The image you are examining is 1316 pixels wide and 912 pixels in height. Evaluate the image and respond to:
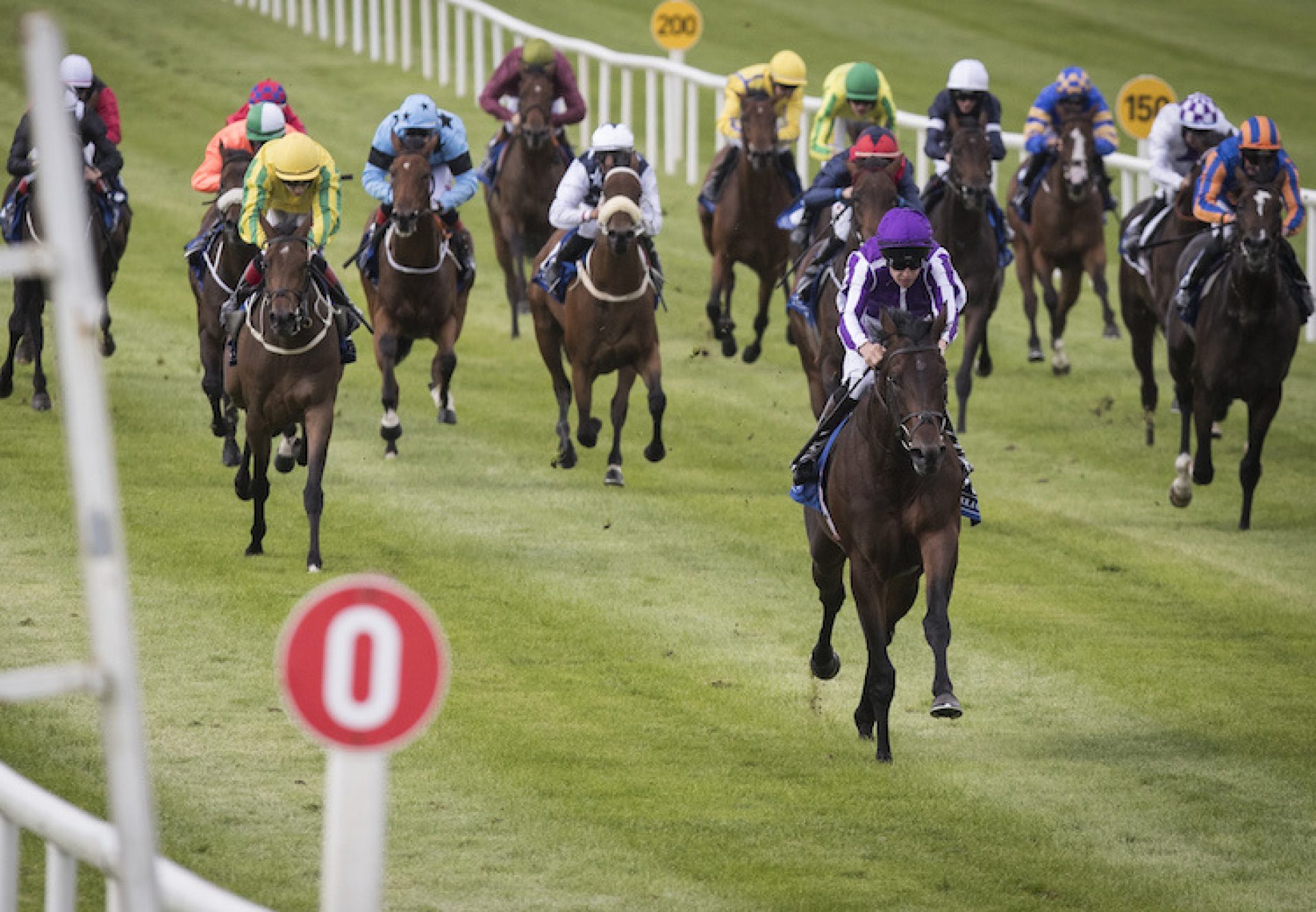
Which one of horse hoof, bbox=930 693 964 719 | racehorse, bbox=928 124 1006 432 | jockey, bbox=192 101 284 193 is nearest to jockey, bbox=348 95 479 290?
jockey, bbox=192 101 284 193

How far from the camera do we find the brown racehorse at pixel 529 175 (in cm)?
1852

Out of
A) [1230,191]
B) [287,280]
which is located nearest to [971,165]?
A: [1230,191]

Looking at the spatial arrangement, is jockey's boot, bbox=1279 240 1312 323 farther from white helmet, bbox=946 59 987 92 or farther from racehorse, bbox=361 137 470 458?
racehorse, bbox=361 137 470 458

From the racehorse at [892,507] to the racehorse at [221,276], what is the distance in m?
5.60

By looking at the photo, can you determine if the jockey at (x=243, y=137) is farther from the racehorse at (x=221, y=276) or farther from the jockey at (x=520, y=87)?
the jockey at (x=520, y=87)

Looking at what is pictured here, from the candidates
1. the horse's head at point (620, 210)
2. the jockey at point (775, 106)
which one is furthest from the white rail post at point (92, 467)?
the jockey at point (775, 106)

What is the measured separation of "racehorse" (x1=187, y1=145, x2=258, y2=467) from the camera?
46.9ft

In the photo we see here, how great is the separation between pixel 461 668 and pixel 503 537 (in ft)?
9.63

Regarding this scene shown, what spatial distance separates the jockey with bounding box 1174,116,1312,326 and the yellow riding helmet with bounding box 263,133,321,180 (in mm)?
5577

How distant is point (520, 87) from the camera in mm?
19141

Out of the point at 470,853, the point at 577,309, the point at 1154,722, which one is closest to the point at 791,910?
the point at 470,853

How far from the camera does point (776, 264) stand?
18.5 m

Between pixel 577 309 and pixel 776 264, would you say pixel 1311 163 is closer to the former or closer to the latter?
pixel 776 264

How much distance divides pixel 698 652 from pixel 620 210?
3.82 meters
